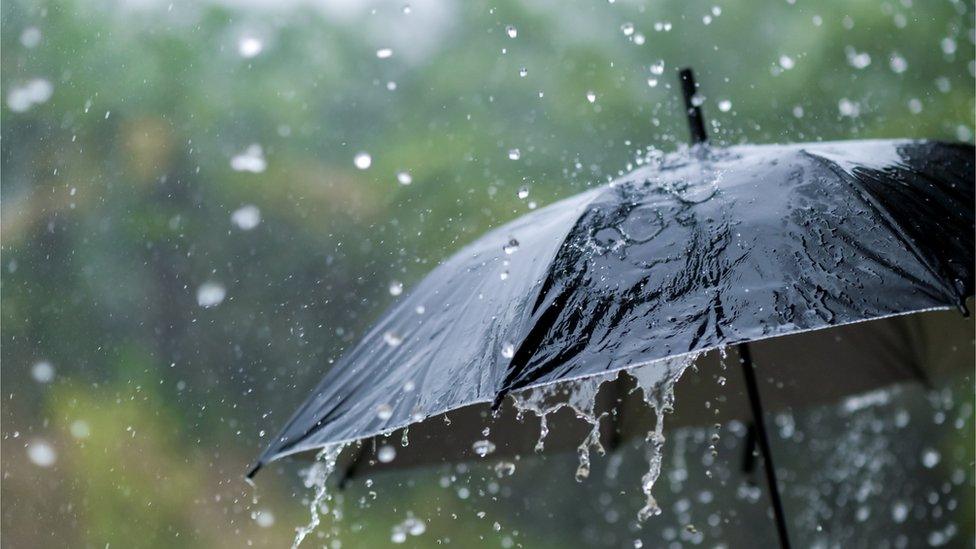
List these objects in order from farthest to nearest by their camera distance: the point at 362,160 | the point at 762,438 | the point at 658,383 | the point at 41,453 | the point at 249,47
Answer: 1. the point at 249,47
2. the point at 362,160
3. the point at 41,453
4. the point at 762,438
5. the point at 658,383

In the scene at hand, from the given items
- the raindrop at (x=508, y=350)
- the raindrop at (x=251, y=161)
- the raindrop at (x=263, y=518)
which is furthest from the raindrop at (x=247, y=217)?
the raindrop at (x=508, y=350)

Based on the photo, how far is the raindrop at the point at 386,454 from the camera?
2.29m

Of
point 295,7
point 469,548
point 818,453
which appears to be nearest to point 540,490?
point 469,548

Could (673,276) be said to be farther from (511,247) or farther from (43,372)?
(43,372)

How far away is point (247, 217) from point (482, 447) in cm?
410

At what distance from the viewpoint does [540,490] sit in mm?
5750

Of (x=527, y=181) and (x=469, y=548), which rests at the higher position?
(x=527, y=181)

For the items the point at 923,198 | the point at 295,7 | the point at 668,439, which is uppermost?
the point at 923,198

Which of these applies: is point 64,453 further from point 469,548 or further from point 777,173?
point 777,173

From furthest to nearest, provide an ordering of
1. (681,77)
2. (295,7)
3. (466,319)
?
(295,7), (681,77), (466,319)

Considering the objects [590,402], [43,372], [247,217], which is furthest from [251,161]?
[590,402]

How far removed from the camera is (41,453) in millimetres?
5922

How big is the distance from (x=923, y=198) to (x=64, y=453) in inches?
209

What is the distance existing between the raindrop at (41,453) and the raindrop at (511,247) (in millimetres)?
4744
